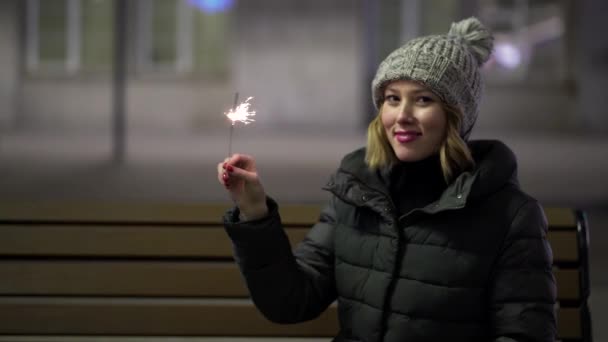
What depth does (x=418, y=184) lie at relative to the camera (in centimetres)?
195

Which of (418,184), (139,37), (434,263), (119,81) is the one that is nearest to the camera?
(434,263)

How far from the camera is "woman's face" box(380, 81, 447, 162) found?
184cm

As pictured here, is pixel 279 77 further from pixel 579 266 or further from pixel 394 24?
pixel 579 266

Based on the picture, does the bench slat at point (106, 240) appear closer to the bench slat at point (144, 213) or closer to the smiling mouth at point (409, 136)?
the bench slat at point (144, 213)

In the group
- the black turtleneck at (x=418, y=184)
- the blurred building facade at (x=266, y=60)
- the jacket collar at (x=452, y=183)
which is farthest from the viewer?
the blurred building facade at (x=266, y=60)

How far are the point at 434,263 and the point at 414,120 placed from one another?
32 centimetres

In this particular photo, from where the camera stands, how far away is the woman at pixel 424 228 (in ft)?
5.81

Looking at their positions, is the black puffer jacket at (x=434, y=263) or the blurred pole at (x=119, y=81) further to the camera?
the blurred pole at (x=119, y=81)

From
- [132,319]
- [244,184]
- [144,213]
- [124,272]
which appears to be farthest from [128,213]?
[244,184]

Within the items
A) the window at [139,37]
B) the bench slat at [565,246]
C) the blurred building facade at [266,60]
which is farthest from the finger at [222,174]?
the window at [139,37]

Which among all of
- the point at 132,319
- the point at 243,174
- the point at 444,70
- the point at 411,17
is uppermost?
the point at 411,17

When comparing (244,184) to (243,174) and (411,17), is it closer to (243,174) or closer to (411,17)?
(243,174)

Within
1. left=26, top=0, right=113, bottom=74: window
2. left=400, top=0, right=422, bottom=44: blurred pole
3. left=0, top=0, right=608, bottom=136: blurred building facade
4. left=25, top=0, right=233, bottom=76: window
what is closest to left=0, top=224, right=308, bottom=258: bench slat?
left=0, top=0, right=608, bottom=136: blurred building facade

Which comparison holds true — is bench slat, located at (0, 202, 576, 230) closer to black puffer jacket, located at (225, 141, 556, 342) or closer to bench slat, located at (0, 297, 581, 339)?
bench slat, located at (0, 297, 581, 339)
